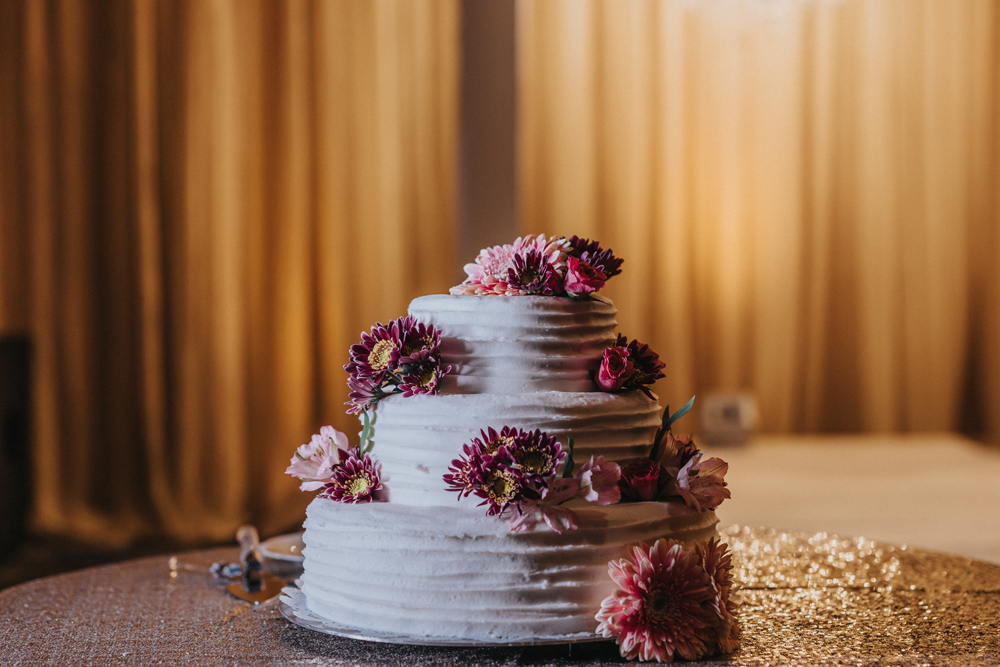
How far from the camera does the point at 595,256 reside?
103 cm

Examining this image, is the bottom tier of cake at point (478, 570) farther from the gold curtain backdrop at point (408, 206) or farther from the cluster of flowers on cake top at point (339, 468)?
the gold curtain backdrop at point (408, 206)

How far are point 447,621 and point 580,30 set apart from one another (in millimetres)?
3311

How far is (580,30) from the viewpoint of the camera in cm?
392

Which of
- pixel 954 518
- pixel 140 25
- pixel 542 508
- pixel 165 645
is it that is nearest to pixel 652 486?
pixel 542 508

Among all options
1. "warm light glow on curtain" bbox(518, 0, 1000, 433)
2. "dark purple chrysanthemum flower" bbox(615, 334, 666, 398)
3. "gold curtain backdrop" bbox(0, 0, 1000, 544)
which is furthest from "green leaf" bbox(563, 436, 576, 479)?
"warm light glow on curtain" bbox(518, 0, 1000, 433)

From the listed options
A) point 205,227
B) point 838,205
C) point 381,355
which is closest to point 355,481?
point 381,355

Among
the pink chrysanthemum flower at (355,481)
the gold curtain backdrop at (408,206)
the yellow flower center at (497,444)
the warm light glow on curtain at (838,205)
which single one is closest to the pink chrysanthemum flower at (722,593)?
the yellow flower center at (497,444)

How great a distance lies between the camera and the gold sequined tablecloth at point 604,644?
0.91 meters

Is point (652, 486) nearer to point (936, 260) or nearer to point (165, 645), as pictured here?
point (165, 645)

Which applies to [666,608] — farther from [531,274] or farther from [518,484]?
[531,274]

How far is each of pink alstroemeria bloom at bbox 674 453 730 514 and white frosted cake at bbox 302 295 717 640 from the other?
0.04 ft

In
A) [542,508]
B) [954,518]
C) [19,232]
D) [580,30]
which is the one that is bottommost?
[954,518]

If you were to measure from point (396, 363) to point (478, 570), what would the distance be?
20 centimetres

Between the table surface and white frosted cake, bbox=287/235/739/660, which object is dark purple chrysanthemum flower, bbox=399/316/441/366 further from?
the table surface
